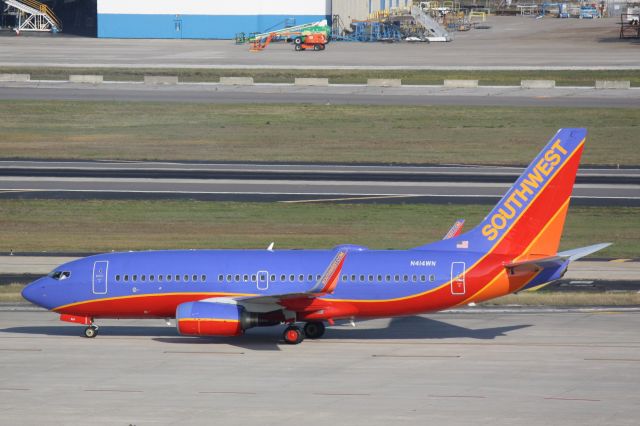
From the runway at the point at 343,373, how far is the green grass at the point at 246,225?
1317 cm

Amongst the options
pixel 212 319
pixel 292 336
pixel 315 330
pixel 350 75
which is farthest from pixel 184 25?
pixel 212 319

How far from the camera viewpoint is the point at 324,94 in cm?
11888

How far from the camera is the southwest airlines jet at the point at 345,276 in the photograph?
3962 cm

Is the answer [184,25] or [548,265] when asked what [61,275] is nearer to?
[548,265]

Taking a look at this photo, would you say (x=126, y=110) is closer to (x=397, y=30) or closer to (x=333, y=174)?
(x=333, y=174)

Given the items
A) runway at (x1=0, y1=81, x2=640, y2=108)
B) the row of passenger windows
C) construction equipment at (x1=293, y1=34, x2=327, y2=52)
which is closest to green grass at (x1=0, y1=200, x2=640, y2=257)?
the row of passenger windows

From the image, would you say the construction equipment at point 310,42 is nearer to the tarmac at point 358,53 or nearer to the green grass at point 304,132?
the tarmac at point 358,53

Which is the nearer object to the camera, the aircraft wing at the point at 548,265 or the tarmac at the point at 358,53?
the aircraft wing at the point at 548,265

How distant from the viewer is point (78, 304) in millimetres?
41781

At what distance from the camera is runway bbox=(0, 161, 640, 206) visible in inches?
2763

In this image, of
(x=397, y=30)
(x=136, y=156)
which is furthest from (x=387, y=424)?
(x=397, y=30)

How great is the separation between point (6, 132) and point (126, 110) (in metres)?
14.1

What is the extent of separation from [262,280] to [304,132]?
5757cm

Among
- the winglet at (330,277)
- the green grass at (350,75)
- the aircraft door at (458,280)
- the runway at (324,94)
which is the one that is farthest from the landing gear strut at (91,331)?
the green grass at (350,75)
